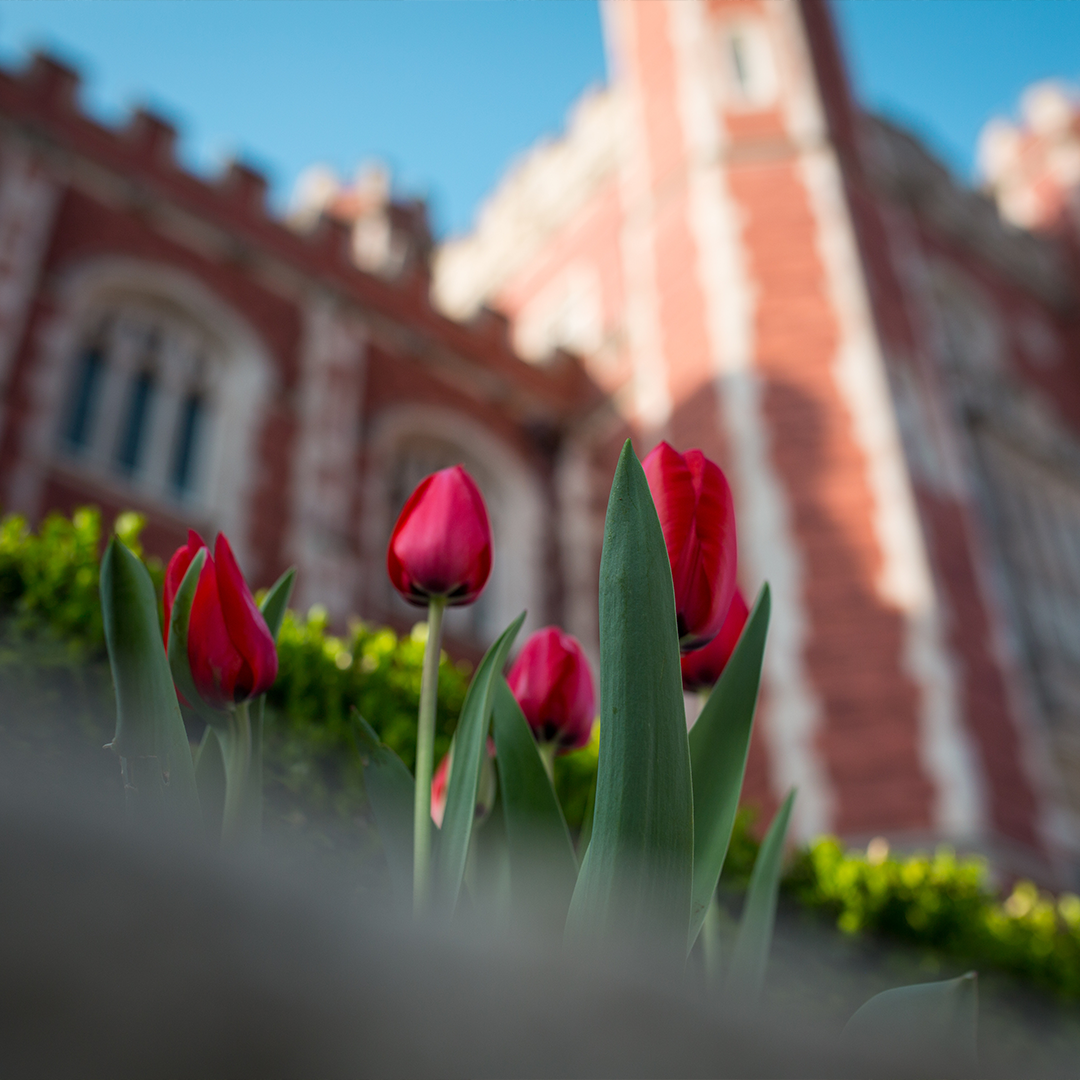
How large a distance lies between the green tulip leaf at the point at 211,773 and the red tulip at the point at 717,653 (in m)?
0.64

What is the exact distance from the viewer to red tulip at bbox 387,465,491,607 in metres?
1.57

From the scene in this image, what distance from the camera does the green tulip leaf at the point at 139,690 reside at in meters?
1.34

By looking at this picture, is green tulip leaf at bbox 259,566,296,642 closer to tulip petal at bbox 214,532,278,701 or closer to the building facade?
tulip petal at bbox 214,532,278,701

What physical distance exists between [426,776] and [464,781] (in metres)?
0.08

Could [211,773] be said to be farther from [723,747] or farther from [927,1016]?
[927,1016]

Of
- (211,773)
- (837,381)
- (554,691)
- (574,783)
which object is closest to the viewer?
(211,773)

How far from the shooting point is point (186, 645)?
1499mm

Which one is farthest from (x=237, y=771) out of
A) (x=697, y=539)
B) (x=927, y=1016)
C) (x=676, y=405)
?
(x=676, y=405)

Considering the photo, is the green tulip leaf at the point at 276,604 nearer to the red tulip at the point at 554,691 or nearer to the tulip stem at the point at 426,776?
the tulip stem at the point at 426,776

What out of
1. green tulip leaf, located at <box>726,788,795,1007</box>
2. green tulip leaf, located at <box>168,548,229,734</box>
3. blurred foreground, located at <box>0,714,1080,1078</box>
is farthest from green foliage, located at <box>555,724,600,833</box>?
blurred foreground, located at <box>0,714,1080,1078</box>

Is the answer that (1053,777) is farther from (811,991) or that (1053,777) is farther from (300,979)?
(300,979)

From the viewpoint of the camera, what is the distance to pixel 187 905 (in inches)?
17.9

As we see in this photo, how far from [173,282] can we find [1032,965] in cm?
868

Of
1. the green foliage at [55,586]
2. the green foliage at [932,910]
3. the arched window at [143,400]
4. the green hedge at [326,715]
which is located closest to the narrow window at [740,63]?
the arched window at [143,400]
